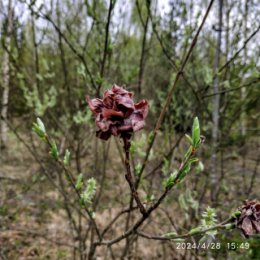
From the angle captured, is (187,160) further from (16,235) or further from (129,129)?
(16,235)

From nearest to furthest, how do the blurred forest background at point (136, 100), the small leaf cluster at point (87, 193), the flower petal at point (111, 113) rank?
the flower petal at point (111, 113) < the small leaf cluster at point (87, 193) < the blurred forest background at point (136, 100)

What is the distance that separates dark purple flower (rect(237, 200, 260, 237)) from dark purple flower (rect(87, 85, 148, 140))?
1.35 feet

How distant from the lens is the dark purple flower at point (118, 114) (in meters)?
0.82

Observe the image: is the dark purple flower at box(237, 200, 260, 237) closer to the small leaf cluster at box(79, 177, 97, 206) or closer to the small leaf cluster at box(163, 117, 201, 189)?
the small leaf cluster at box(163, 117, 201, 189)

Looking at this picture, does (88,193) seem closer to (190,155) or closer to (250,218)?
(190,155)

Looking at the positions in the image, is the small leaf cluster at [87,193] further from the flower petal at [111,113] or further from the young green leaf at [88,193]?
the flower petal at [111,113]

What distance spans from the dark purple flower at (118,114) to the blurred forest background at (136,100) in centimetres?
101

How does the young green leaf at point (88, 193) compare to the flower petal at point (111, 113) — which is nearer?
the flower petal at point (111, 113)

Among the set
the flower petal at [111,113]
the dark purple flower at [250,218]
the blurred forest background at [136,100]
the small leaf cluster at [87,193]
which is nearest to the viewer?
the flower petal at [111,113]

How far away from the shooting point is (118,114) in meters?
0.81

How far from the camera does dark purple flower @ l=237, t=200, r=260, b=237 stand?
0.94 meters

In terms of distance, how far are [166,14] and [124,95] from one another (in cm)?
240

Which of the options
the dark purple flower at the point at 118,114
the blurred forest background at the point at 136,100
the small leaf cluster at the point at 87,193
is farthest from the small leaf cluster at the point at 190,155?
the blurred forest background at the point at 136,100

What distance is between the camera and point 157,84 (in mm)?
5719
